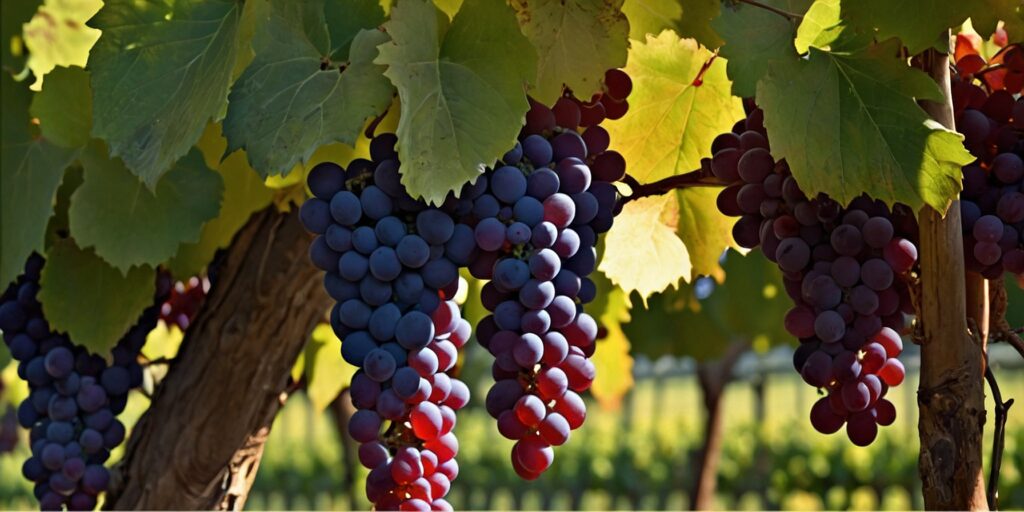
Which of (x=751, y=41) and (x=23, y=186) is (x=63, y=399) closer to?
(x=23, y=186)

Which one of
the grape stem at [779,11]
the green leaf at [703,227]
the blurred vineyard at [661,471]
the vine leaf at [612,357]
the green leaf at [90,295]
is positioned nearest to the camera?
the grape stem at [779,11]

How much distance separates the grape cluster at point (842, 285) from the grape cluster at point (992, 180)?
5 cm

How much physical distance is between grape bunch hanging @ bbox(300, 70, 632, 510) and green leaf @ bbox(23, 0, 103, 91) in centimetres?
79

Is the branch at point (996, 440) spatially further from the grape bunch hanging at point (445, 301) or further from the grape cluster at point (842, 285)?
the grape bunch hanging at point (445, 301)

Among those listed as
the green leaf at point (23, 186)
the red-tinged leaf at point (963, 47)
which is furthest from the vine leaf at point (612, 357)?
the green leaf at point (23, 186)

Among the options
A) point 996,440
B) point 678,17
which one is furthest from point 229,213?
point 996,440

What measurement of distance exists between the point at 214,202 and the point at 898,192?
0.68 m

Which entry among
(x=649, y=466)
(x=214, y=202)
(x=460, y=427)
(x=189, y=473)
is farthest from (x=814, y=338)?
(x=460, y=427)

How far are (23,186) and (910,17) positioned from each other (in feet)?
2.82

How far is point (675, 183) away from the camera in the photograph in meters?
0.96

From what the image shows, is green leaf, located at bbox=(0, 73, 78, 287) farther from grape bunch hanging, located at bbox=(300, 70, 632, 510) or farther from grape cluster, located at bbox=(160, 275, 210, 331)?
grape bunch hanging, located at bbox=(300, 70, 632, 510)

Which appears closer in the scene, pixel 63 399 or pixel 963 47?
pixel 963 47

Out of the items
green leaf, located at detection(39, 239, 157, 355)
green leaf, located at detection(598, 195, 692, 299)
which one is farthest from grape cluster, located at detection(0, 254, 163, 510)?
green leaf, located at detection(598, 195, 692, 299)

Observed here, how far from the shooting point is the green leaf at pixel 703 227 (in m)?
1.08
